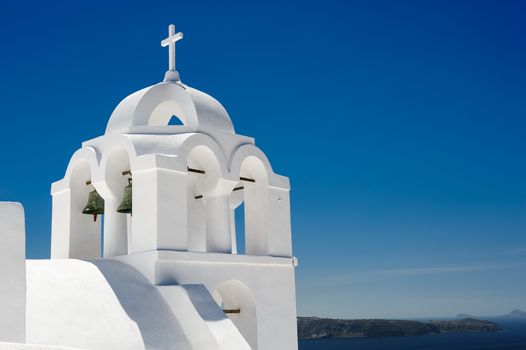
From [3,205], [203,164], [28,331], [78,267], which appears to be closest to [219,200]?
[203,164]

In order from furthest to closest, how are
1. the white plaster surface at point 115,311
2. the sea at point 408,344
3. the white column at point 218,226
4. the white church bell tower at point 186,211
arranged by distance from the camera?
the sea at point 408,344, the white column at point 218,226, the white church bell tower at point 186,211, the white plaster surface at point 115,311

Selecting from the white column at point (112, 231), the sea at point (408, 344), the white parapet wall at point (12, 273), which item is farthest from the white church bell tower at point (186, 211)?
the sea at point (408, 344)

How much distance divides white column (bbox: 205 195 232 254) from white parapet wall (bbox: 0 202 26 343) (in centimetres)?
501

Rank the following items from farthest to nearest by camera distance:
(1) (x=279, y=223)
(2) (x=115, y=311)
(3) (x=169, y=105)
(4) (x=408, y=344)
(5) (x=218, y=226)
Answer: (4) (x=408, y=344) < (1) (x=279, y=223) < (3) (x=169, y=105) < (5) (x=218, y=226) < (2) (x=115, y=311)

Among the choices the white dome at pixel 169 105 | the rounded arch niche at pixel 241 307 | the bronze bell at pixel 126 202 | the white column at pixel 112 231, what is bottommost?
the rounded arch niche at pixel 241 307

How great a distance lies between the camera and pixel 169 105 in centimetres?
1177

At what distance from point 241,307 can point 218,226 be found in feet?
4.89

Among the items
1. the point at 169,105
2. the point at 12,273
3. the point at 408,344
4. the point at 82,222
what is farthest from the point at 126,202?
the point at 408,344

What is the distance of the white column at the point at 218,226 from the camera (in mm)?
10875

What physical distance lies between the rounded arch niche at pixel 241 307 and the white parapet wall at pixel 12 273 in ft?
17.1

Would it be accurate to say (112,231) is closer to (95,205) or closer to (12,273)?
(95,205)

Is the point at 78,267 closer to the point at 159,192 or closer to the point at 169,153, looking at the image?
the point at 159,192

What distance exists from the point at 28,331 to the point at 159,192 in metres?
2.90

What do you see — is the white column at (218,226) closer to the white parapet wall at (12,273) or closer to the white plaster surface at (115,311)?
the white plaster surface at (115,311)
